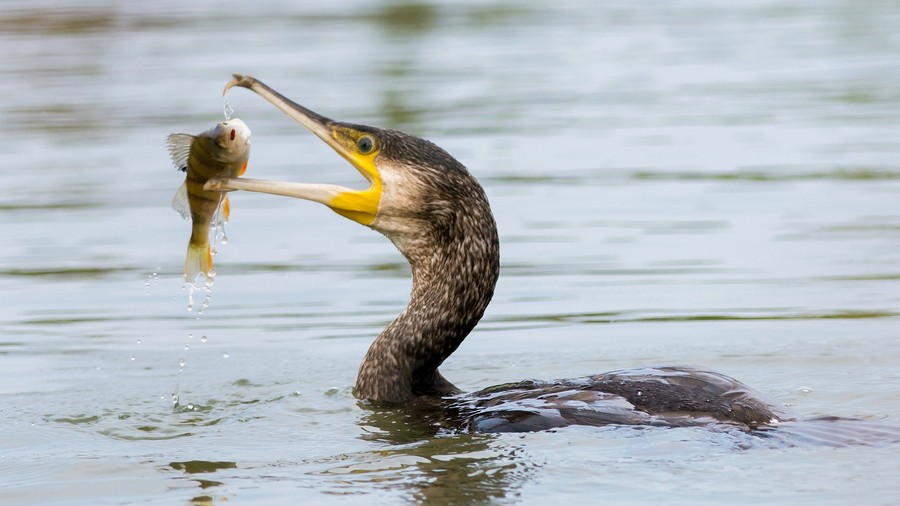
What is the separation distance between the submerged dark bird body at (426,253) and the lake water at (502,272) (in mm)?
281

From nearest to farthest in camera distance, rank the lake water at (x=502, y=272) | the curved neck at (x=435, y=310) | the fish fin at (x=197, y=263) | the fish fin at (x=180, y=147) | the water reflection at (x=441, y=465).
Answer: the water reflection at (x=441, y=465) → the lake water at (x=502, y=272) → the fish fin at (x=180, y=147) → the fish fin at (x=197, y=263) → the curved neck at (x=435, y=310)

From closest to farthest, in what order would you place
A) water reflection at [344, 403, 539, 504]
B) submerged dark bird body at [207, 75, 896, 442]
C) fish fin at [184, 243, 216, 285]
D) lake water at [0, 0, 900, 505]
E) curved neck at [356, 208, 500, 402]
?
water reflection at [344, 403, 539, 504] → lake water at [0, 0, 900, 505] → submerged dark bird body at [207, 75, 896, 442] → fish fin at [184, 243, 216, 285] → curved neck at [356, 208, 500, 402]

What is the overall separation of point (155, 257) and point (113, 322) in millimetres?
1508

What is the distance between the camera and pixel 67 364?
25.2ft

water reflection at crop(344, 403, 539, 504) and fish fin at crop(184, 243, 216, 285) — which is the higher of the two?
fish fin at crop(184, 243, 216, 285)

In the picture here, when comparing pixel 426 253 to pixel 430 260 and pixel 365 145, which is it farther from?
pixel 365 145

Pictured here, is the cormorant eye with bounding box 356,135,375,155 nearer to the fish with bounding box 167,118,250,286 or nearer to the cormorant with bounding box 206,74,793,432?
the cormorant with bounding box 206,74,793,432

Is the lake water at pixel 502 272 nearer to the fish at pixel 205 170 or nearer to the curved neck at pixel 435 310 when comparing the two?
the curved neck at pixel 435 310

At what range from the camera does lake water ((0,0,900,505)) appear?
5.54 metres

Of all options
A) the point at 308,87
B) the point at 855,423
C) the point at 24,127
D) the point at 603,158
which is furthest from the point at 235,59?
the point at 855,423

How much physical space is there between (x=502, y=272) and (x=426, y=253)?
112 inches

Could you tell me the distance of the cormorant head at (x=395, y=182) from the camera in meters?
6.48

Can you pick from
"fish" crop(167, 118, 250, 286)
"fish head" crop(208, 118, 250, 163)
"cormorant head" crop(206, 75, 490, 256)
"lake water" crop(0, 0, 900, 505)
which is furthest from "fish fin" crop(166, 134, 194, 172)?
"lake water" crop(0, 0, 900, 505)

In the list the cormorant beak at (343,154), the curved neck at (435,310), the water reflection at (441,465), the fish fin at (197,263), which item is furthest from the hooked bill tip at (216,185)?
the water reflection at (441,465)
